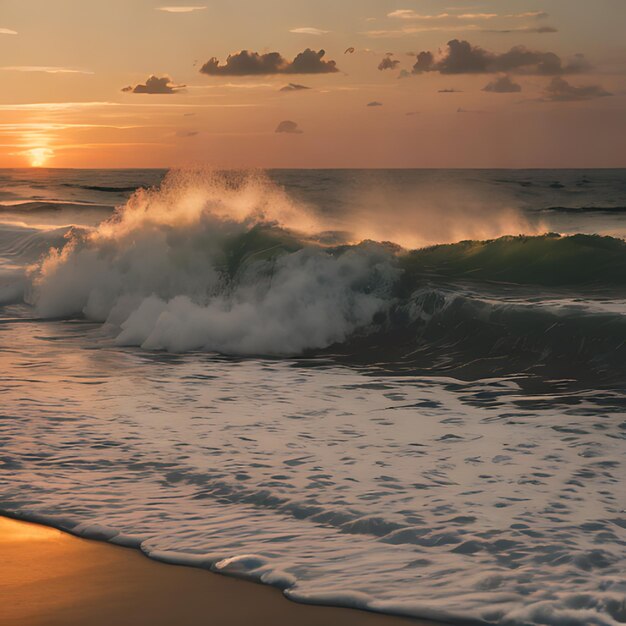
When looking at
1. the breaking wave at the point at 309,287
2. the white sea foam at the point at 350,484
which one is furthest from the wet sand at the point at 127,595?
the breaking wave at the point at 309,287

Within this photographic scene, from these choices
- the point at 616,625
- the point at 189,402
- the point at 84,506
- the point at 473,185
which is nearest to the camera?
the point at 616,625

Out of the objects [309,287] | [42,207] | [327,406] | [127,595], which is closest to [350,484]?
[127,595]

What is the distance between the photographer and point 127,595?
4488mm

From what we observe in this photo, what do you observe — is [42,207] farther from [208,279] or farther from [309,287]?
[309,287]

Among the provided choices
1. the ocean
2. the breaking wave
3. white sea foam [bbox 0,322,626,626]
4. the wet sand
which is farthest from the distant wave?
the wet sand

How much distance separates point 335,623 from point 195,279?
464 inches

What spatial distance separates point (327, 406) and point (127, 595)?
4245mm

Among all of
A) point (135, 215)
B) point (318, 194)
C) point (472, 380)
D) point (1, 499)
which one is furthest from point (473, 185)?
point (1, 499)

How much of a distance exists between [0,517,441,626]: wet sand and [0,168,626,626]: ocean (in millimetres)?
132

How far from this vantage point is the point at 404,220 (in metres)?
42.2

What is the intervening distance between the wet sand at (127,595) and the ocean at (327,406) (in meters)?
0.13

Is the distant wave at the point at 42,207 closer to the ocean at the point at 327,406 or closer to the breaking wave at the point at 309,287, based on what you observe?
the ocean at the point at 327,406

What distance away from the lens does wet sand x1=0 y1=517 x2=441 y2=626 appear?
4.23 metres

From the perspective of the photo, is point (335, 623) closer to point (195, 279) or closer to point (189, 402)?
point (189, 402)
